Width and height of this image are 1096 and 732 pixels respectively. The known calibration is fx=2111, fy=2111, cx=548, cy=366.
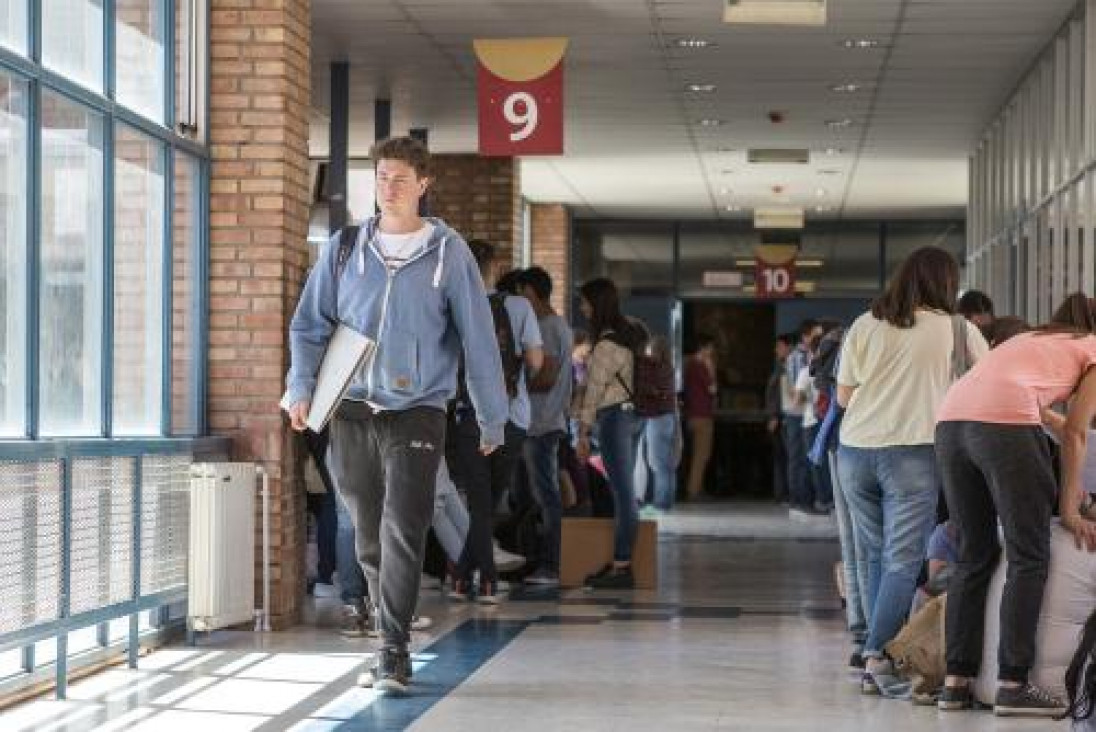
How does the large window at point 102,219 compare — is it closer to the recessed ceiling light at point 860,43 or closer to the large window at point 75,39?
the large window at point 75,39

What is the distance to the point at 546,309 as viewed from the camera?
11.0 m

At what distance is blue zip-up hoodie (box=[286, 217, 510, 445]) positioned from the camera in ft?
22.4

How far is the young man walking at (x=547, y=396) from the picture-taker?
431 inches

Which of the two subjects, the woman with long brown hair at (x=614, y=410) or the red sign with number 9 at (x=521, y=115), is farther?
the red sign with number 9 at (x=521, y=115)

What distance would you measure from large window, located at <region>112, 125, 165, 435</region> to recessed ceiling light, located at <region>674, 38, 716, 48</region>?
5.27 m

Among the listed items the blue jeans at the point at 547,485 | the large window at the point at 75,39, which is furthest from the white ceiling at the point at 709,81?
the large window at the point at 75,39

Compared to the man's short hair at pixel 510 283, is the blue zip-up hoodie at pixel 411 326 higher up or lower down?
lower down

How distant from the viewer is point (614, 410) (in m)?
11.0

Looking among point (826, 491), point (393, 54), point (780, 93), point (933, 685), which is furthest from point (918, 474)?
point (826, 491)

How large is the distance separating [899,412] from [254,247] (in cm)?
332

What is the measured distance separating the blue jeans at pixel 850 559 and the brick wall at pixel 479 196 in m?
10.7

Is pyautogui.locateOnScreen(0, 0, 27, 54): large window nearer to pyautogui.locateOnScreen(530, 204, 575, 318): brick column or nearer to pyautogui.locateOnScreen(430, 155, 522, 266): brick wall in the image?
pyautogui.locateOnScreen(430, 155, 522, 266): brick wall

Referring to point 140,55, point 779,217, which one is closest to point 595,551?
point 140,55

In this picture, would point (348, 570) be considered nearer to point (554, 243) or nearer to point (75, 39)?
point (75, 39)
